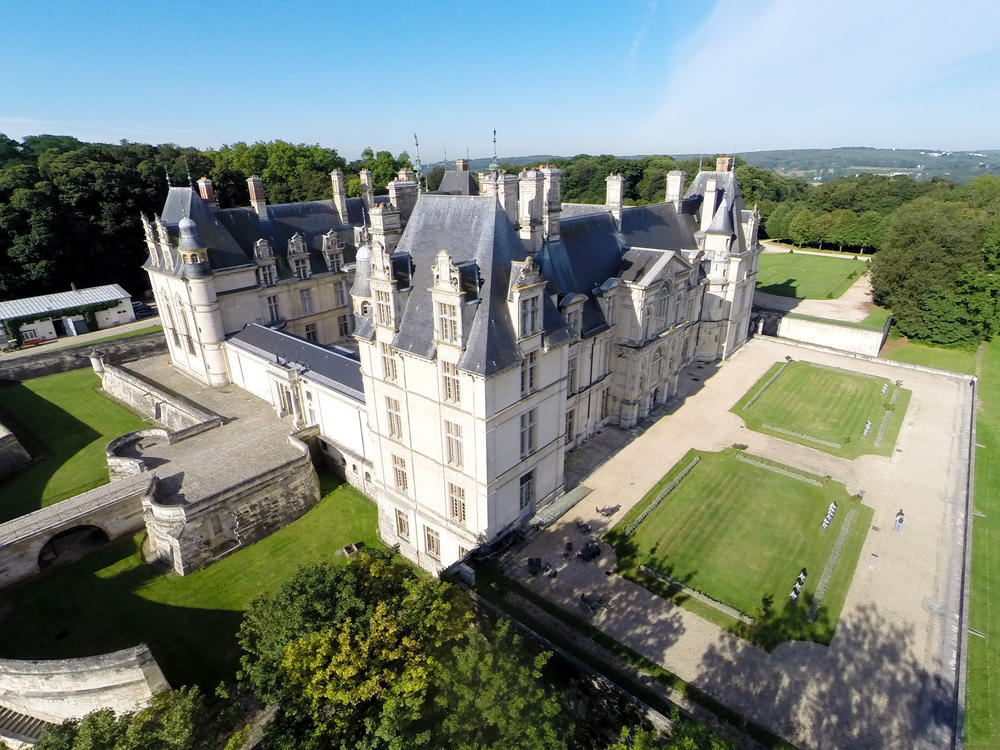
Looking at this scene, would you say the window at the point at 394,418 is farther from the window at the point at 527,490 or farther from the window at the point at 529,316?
the window at the point at 529,316

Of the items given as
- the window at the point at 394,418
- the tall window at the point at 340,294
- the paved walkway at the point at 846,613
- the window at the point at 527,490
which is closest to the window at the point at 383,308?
the window at the point at 394,418

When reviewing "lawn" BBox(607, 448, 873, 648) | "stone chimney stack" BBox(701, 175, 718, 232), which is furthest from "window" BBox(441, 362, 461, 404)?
"stone chimney stack" BBox(701, 175, 718, 232)

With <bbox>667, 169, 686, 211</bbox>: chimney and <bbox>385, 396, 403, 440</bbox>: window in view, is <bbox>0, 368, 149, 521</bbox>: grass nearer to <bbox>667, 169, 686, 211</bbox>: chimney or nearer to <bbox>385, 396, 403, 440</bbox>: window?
<bbox>385, 396, 403, 440</bbox>: window

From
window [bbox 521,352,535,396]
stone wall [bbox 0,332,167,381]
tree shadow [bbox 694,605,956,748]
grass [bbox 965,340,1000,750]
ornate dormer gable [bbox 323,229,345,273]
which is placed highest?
ornate dormer gable [bbox 323,229,345,273]

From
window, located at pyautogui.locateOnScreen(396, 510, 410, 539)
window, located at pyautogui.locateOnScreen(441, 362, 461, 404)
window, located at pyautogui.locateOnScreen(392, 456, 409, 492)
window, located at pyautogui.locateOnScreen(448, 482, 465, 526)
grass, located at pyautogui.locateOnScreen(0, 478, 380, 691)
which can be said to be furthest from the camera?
window, located at pyautogui.locateOnScreen(396, 510, 410, 539)

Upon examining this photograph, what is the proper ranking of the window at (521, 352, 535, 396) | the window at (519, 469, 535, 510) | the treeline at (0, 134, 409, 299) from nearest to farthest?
1. the window at (521, 352, 535, 396)
2. the window at (519, 469, 535, 510)
3. the treeline at (0, 134, 409, 299)

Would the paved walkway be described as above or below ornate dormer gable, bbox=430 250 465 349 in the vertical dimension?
below

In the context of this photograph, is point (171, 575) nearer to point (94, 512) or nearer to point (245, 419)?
point (94, 512)
